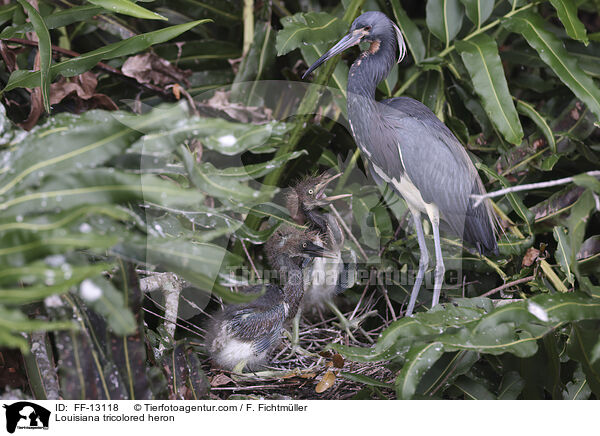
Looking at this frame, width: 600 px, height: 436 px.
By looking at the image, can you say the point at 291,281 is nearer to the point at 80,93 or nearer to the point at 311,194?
the point at 311,194

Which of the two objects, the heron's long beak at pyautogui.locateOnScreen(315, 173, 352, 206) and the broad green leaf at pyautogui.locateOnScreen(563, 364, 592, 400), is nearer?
the broad green leaf at pyautogui.locateOnScreen(563, 364, 592, 400)

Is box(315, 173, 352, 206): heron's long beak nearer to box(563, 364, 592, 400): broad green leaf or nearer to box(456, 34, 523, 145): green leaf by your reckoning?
box(456, 34, 523, 145): green leaf

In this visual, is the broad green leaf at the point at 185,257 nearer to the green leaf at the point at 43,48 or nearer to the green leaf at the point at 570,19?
the green leaf at the point at 43,48

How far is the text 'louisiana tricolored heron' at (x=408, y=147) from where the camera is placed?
48.7 inches

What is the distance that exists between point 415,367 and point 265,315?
49 centimetres

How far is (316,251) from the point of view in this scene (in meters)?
1.45

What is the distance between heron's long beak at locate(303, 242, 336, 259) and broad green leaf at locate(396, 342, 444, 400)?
464 mm

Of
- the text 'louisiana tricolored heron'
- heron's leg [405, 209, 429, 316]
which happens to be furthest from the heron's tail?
heron's leg [405, 209, 429, 316]

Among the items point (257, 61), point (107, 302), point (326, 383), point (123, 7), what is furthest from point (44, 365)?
point (257, 61)

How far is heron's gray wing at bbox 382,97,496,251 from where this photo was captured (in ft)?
4.20

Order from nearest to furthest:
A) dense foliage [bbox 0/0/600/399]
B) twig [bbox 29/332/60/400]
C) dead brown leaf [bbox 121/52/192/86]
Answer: dense foliage [bbox 0/0/600/399] → twig [bbox 29/332/60/400] → dead brown leaf [bbox 121/52/192/86]

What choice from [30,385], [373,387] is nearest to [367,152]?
[373,387]

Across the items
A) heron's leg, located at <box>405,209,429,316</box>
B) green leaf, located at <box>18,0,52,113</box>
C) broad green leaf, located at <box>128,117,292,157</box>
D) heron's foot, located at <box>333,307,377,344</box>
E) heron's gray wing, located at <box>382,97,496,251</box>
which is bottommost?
heron's foot, located at <box>333,307,377,344</box>
